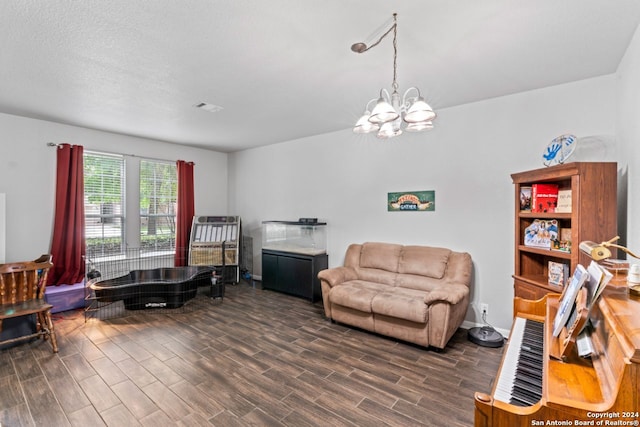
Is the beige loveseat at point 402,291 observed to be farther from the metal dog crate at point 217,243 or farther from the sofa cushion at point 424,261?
the metal dog crate at point 217,243

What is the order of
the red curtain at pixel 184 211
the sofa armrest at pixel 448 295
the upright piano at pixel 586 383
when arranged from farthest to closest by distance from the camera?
the red curtain at pixel 184 211 < the sofa armrest at pixel 448 295 < the upright piano at pixel 586 383

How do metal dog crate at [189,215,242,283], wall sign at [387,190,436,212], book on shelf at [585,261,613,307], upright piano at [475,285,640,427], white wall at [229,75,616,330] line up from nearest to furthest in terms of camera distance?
upright piano at [475,285,640,427] < book on shelf at [585,261,613,307] < white wall at [229,75,616,330] < wall sign at [387,190,436,212] < metal dog crate at [189,215,242,283]

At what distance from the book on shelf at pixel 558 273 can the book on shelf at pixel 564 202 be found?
480mm

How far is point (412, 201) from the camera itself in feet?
13.3

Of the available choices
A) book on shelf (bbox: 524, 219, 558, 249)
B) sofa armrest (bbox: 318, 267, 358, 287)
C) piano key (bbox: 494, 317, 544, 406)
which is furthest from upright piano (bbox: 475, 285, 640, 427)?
sofa armrest (bbox: 318, 267, 358, 287)

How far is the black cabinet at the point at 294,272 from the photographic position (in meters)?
4.67

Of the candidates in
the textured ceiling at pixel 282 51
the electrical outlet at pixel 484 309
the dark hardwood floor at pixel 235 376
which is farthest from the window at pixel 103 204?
the electrical outlet at pixel 484 309

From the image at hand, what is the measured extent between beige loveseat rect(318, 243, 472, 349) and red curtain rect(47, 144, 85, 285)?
12.3ft

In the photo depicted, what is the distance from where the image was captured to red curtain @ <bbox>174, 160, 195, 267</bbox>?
222 inches

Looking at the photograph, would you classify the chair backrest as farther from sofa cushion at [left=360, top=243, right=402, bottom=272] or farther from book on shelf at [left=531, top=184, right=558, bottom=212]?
book on shelf at [left=531, top=184, right=558, bottom=212]

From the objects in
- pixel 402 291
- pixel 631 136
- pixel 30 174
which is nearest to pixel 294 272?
pixel 402 291

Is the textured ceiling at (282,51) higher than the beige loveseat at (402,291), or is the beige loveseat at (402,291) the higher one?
the textured ceiling at (282,51)

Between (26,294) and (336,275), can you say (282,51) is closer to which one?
(336,275)

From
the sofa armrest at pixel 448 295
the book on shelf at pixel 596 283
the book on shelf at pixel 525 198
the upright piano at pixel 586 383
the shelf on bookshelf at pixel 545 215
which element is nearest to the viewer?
the upright piano at pixel 586 383
